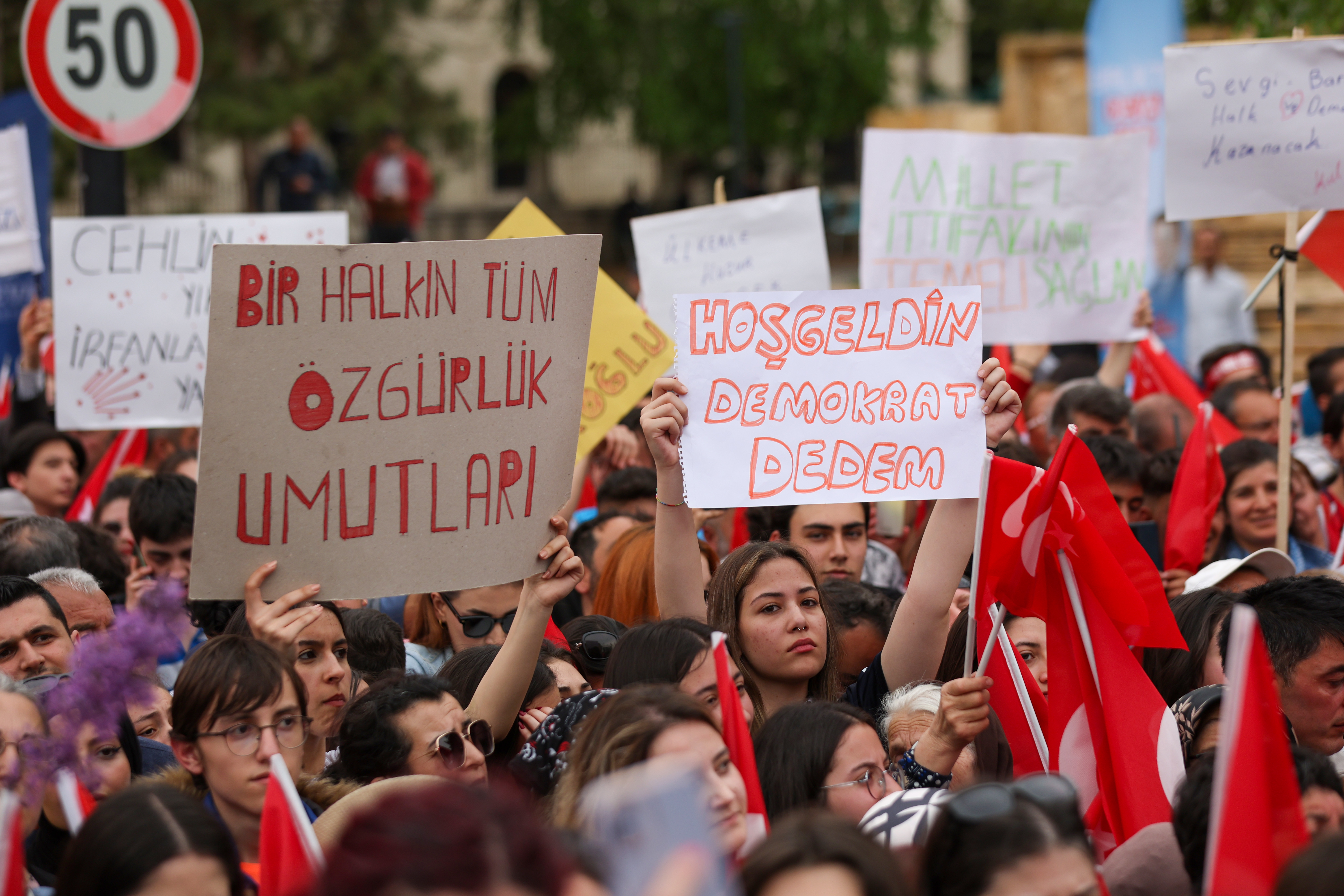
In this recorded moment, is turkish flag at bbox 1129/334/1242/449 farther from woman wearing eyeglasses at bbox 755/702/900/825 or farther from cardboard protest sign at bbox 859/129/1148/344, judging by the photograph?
woman wearing eyeglasses at bbox 755/702/900/825

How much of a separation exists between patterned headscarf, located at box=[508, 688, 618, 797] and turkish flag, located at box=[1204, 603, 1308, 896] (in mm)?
1376

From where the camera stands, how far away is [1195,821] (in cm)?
291

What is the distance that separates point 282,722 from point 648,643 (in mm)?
911

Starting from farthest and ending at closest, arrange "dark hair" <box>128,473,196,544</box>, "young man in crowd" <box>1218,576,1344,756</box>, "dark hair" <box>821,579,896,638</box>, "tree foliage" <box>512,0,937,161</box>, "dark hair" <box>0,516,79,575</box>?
"tree foliage" <box>512,0,937,161</box>, "dark hair" <box>128,473,196,544</box>, "dark hair" <box>0,516,79,575</box>, "dark hair" <box>821,579,896,638</box>, "young man in crowd" <box>1218,576,1344,756</box>

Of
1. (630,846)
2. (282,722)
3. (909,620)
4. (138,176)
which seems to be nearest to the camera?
(630,846)

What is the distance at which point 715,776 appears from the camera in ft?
9.27

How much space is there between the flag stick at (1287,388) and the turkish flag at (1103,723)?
178 centimetres

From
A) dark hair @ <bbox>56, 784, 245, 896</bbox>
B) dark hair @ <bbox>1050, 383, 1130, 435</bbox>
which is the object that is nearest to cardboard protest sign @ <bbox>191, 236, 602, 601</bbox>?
dark hair @ <bbox>56, 784, 245, 896</bbox>

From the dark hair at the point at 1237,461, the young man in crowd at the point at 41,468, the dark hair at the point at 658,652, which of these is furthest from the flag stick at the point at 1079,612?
the young man in crowd at the point at 41,468

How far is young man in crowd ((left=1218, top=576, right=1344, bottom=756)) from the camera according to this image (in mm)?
3902

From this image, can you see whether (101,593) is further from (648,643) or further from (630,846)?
(630,846)

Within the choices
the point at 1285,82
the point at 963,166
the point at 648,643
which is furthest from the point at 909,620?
the point at 963,166

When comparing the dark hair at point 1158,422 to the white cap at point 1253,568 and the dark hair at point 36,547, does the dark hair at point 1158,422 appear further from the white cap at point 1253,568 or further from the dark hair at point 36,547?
the dark hair at point 36,547

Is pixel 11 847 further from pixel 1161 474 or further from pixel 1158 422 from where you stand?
pixel 1158 422
